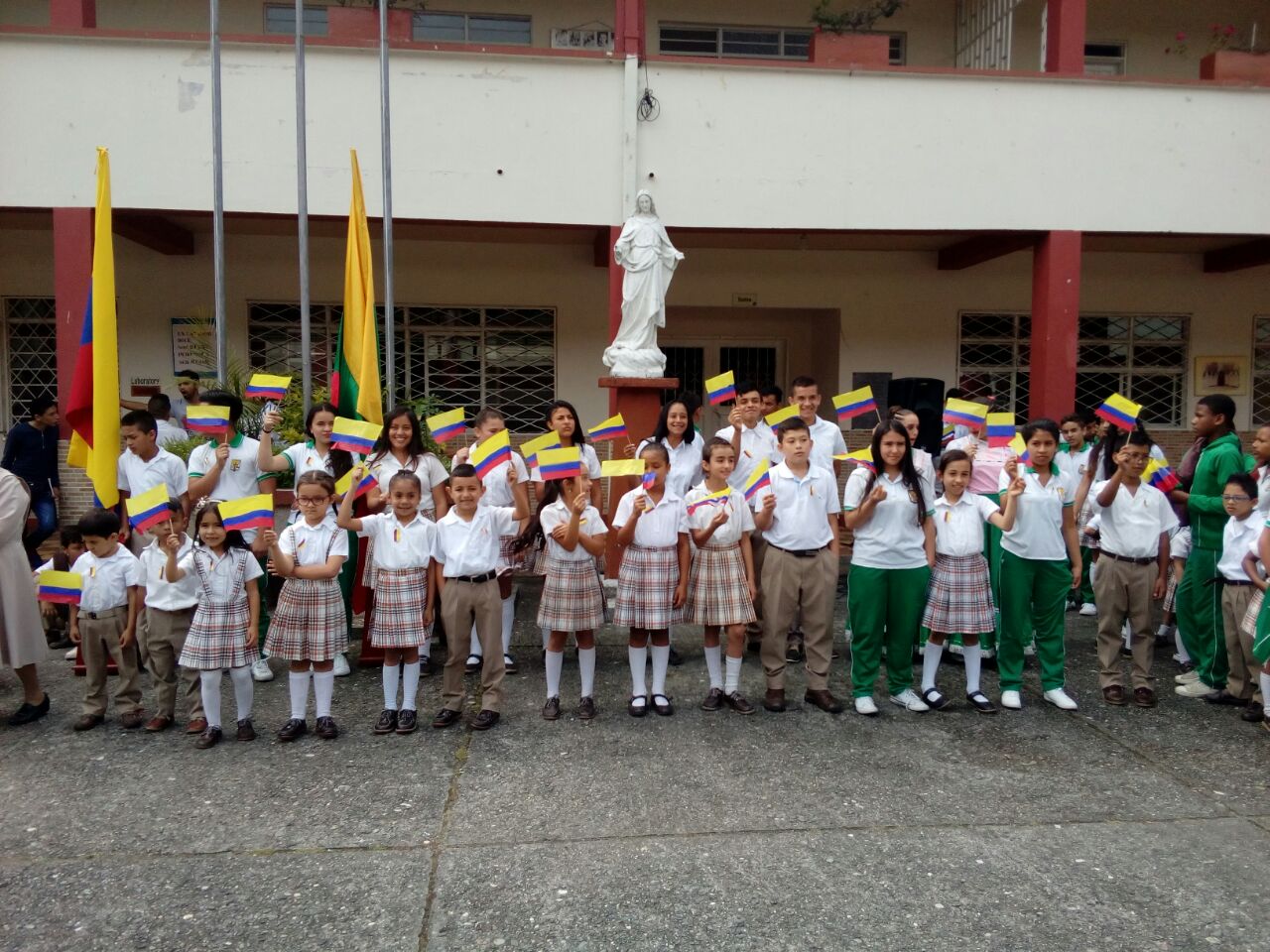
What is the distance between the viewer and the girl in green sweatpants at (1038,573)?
15.7ft

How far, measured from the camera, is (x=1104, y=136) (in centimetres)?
884

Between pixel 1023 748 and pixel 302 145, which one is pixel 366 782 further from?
pixel 302 145

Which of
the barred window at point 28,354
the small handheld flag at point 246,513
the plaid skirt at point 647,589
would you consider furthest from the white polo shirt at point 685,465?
the barred window at point 28,354

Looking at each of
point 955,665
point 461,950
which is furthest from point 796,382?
point 461,950

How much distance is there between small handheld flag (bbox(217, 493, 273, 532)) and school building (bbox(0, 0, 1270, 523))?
4.88m

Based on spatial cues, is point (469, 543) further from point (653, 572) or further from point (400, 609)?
point (653, 572)

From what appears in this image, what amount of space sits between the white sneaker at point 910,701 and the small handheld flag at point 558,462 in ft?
6.80

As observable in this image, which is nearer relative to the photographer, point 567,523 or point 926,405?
point 567,523

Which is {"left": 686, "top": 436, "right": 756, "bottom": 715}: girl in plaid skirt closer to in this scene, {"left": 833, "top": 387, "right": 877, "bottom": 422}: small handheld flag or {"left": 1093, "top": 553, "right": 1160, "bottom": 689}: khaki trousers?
{"left": 833, "top": 387, "right": 877, "bottom": 422}: small handheld flag

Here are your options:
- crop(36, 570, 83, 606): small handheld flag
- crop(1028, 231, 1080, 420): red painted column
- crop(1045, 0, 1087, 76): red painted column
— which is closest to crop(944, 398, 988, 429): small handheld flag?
crop(1028, 231, 1080, 420): red painted column

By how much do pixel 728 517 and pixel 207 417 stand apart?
2.77m

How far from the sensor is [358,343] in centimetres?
652

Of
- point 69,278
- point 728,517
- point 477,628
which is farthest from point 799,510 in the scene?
point 69,278

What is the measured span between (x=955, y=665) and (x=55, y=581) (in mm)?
4850
